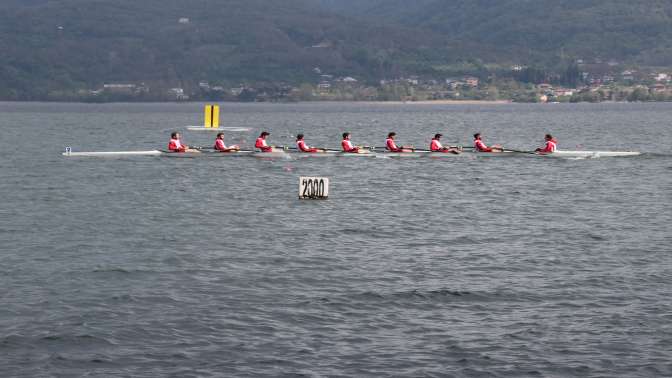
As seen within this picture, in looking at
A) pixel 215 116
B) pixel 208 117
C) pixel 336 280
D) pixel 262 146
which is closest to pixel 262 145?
pixel 262 146

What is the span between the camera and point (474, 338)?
23000 millimetres

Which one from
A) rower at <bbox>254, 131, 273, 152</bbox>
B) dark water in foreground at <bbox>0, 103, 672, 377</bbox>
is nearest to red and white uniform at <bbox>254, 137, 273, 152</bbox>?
rower at <bbox>254, 131, 273, 152</bbox>

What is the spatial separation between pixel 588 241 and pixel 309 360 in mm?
17695

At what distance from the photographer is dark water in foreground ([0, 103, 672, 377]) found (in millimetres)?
21672

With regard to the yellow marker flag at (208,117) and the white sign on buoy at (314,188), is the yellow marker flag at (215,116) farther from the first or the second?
the white sign on buoy at (314,188)

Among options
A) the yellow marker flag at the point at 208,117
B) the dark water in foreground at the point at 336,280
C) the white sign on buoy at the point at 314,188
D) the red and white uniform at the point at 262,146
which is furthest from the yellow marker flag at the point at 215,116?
the white sign on buoy at the point at 314,188

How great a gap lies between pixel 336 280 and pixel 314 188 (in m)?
19.4

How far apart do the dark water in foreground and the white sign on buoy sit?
29.6 inches

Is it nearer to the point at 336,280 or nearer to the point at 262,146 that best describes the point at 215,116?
the point at 262,146

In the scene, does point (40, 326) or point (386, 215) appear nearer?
point (40, 326)

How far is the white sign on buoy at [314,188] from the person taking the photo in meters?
47.8

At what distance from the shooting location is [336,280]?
95.0 ft

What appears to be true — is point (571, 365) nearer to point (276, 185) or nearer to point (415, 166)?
point (276, 185)

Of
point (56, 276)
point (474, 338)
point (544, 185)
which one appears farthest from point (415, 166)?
point (474, 338)
